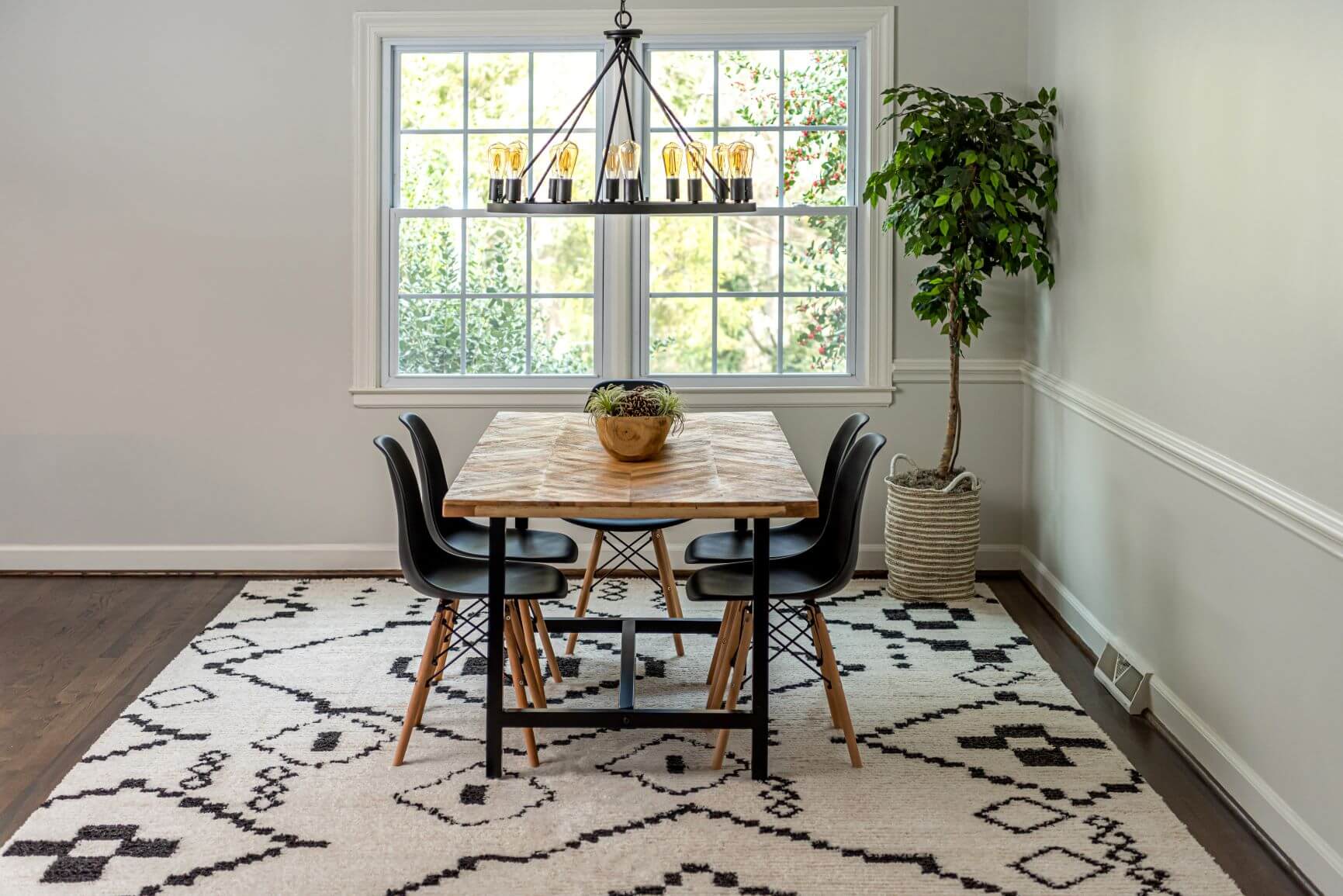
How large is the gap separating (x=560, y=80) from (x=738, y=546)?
93.9 inches

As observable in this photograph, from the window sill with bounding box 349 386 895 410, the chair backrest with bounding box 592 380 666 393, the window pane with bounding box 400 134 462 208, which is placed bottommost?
the window sill with bounding box 349 386 895 410

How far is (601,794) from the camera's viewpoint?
3.37 metres

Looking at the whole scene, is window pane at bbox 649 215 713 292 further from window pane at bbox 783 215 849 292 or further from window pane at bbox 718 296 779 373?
window pane at bbox 783 215 849 292

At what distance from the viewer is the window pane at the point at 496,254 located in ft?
18.3

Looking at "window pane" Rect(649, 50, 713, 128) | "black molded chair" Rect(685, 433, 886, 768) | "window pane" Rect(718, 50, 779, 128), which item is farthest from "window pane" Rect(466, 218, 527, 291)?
"black molded chair" Rect(685, 433, 886, 768)

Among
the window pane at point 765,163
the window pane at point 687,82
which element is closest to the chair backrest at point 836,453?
the window pane at point 765,163

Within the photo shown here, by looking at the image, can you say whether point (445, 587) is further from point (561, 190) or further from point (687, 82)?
point (687, 82)

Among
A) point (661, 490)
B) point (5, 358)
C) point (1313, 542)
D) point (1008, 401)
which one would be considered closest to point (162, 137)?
point (5, 358)

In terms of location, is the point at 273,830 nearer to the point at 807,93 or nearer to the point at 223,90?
the point at 223,90

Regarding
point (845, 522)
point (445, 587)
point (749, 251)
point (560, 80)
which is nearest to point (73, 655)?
point (445, 587)

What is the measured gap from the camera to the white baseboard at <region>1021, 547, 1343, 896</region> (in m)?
2.85

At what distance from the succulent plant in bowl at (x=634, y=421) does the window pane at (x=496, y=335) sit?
181cm

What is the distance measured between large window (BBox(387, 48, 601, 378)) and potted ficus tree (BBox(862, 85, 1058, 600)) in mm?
1296

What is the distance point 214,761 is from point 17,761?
1.78 feet
